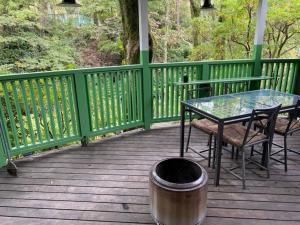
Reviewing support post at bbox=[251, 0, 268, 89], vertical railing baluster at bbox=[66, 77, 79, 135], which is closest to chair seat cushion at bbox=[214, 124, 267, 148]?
vertical railing baluster at bbox=[66, 77, 79, 135]

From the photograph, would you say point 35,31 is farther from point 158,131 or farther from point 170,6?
point 158,131

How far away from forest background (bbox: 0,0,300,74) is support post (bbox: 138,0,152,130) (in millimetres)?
1066

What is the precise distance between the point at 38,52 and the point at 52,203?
6758mm

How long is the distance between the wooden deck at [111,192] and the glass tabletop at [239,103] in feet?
2.44

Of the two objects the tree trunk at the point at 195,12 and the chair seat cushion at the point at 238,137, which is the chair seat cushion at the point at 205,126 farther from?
the tree trunk at the point at 195,12

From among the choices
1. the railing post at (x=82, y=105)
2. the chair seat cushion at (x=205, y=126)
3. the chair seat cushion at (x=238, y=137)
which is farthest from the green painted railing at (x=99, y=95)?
the chair seat cushion at (x=238, y=137)

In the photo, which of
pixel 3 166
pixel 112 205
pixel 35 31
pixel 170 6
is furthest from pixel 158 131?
pixel 170 6

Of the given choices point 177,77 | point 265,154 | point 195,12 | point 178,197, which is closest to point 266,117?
point 265,154

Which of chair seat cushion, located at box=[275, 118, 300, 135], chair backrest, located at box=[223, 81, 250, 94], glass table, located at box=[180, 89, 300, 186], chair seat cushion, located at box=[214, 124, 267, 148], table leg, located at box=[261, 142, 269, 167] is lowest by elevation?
table leg, located at box=[261, 142, 269, 167]

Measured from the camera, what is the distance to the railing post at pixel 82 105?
3.24 m

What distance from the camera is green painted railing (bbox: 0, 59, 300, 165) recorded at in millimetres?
2938

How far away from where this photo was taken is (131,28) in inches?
179

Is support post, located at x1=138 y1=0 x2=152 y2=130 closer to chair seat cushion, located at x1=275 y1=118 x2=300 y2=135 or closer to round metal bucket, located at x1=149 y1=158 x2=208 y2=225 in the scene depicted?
chair seat cushion, located at x1=275 y1=118 x2=300 y2=135

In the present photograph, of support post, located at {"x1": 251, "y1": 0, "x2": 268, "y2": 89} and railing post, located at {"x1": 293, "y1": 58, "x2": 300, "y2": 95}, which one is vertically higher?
support post, located at {"x1": 251, "y1": 0, "x2": 268, "y2": 89}
